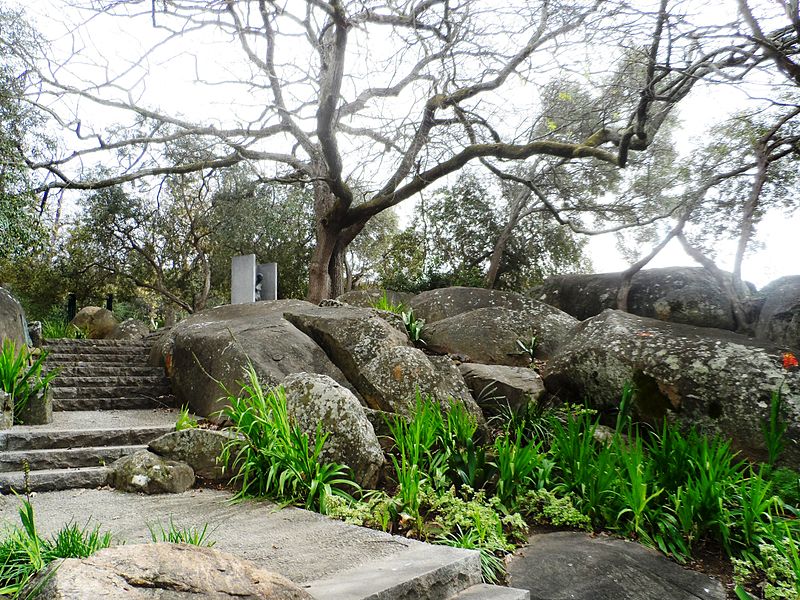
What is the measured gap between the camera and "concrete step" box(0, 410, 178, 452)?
495cm

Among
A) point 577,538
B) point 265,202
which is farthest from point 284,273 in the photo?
point 577,538

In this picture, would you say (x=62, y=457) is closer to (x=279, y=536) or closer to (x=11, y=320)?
(x=279, y=536)

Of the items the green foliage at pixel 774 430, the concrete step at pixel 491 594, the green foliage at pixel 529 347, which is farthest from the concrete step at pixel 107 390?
the green foliage at pixel 774 430

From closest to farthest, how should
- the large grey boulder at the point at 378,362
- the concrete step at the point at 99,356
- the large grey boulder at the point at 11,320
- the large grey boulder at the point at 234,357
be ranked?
the large grey boulder at the point at 378,362 → the large grey boulder at the point at 234,357 → the large grey boulder at the point at 11,320 → the concrete step at the point at 99,356

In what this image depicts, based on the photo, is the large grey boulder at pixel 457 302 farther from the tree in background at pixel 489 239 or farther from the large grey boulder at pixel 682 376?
the tree in background at pixel 489 239

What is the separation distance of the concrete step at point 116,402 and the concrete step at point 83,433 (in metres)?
0.57

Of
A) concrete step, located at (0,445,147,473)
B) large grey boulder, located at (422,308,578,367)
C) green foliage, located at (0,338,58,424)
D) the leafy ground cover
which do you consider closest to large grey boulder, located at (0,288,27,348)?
green foliage, located at (0,338,58,424)

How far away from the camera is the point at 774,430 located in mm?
4434

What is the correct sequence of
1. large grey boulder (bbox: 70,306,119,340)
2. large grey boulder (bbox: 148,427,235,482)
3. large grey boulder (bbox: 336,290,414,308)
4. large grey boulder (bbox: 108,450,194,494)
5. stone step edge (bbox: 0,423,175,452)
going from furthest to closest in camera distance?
large grey boulder (bbox: 70,306,119,340) → large grey boulder (bbox: 336,290,414,308) → stone step edge (bbox: 0,423,175,452) → large grey boulder (bbox: 148,427,235,482) → large grey boulder (bbox: 108,450,194,494)

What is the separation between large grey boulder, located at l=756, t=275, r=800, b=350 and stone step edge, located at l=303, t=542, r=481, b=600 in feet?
16.4

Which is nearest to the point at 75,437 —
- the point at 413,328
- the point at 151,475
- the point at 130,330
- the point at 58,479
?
the point at 58,479

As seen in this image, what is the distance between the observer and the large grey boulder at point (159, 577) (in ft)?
5.21

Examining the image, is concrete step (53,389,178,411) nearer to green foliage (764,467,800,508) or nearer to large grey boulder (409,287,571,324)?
large grey boulder (409,287,571,324)

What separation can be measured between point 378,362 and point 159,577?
14.9 feet
